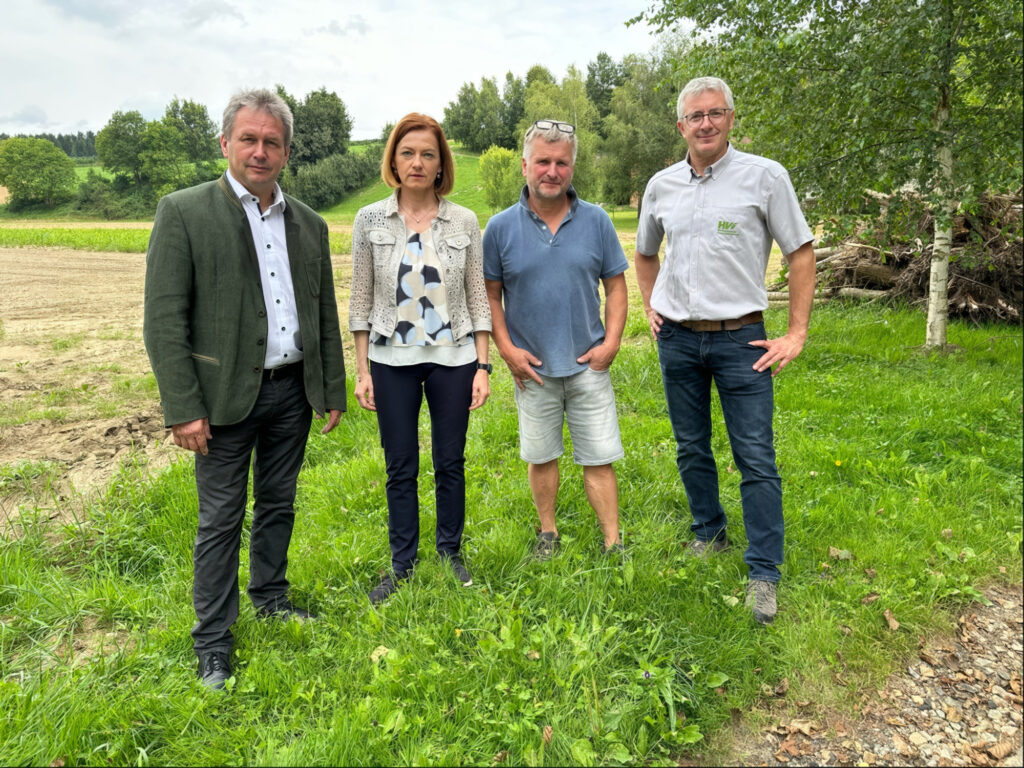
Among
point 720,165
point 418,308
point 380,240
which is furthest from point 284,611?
point 720,165

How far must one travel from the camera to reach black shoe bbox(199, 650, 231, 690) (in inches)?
109

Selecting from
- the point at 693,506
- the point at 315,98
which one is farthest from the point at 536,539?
the point at 315,98

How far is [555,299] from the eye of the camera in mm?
3291

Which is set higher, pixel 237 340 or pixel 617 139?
pixel 617 139

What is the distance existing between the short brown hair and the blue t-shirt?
31 centimetres

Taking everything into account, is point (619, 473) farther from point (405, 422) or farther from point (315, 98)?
point (315, 98)

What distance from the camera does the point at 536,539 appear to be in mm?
3848

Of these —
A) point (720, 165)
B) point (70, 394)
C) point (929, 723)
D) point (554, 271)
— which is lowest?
point (929, 723)

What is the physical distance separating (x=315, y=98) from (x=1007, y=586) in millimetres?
80798

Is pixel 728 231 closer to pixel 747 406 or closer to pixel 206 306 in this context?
pixel 747 406

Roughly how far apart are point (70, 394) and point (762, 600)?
7.63 meters

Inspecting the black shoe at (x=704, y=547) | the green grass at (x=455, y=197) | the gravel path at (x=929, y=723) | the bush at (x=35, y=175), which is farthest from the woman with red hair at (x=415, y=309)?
the bush at (x=35, y=175)

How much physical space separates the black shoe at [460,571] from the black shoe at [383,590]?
31 cm

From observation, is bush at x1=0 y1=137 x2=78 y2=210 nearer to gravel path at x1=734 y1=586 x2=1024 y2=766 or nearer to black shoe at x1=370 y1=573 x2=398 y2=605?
black shoe at x1=370 y1=573 x2=398 y2=605
